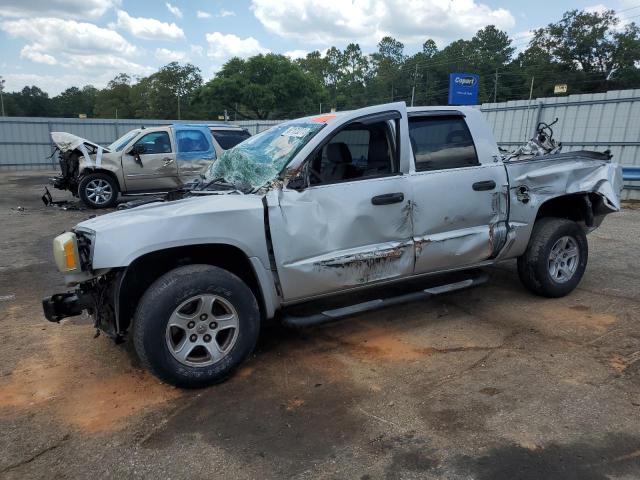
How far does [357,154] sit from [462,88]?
42.0 feet

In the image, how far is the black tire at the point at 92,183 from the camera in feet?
36.4

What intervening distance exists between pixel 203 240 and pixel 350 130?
1526mm

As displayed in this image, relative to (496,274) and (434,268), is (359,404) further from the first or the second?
(496,274)

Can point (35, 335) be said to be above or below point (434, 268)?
below

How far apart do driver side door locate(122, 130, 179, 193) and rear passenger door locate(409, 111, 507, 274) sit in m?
8.41

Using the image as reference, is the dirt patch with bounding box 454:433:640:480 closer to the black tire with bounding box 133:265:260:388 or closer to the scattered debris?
the black tire with bounding box 133:265:260:388

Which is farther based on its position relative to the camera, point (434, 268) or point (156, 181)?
point (156, 181)

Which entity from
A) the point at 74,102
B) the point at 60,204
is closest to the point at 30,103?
the point at 74,102

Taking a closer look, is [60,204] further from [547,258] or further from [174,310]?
[547,258]

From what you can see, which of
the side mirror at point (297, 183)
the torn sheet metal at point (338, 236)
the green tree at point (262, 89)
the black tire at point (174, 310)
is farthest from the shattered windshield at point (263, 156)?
the green tree at point (262, 89)

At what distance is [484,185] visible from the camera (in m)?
4.29

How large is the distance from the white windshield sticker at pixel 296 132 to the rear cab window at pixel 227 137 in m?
7.83

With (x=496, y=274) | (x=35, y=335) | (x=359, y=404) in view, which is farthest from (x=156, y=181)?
(x=359, y=404)

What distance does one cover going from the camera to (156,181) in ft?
37.8
